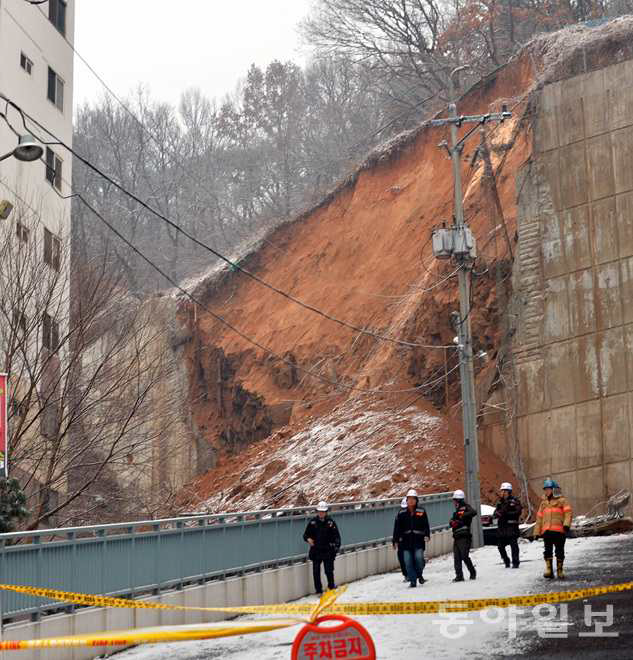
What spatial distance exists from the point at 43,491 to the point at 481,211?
2509cm

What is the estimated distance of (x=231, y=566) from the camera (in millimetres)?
17391

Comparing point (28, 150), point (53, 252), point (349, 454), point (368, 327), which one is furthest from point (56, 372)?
point (368, 327)

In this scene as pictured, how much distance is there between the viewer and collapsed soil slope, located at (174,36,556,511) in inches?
1550

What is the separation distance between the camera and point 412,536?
18906mm

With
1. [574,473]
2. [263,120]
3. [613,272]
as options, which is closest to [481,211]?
[613,272]

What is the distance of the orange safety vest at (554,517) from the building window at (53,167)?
Result: 22.9 metres

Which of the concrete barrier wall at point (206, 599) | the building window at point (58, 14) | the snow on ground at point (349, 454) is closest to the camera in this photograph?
the concrete barrier wall at point (206, 599)

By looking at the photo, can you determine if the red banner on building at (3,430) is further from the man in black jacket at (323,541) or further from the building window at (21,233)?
the building window at (21,233)

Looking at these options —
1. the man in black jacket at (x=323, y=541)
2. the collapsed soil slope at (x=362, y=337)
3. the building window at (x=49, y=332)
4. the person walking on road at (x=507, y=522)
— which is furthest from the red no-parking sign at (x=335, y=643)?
the collapsed soil slope at (x=362, y=337)

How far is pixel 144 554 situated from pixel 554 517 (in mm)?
6396

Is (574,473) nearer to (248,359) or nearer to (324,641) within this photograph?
(248,359)

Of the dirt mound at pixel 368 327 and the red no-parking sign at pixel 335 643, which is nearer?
the red no-parking sign at pixel 335 643

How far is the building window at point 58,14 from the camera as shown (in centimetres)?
3784

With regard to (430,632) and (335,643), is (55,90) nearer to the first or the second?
(430,632)
